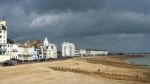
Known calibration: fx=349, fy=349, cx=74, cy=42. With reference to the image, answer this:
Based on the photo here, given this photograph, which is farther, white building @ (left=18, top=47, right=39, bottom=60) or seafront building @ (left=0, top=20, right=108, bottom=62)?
white building @ (left=18, top=47, right=39, bottom=60)

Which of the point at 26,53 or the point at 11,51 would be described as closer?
the point at 11,51

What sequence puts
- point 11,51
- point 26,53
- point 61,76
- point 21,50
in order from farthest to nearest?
point 26,53
point 21,50
point 11,51
point 61,76

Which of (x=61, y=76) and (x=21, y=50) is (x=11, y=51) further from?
(x=61, y=76)

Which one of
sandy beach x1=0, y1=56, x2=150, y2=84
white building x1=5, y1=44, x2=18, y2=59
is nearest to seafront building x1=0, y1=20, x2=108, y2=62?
white building x1=5, y1=44, x2=18, y2=59

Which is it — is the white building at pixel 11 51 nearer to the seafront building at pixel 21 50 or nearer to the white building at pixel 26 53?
the seafront building at pixel 21 50

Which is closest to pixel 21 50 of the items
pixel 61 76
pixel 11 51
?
pixel 11 51

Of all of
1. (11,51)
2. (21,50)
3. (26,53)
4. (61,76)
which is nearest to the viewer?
(61,76)

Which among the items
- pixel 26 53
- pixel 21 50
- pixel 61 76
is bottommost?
pixel 61 76

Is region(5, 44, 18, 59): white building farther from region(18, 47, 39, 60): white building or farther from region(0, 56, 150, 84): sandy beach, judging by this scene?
region(0, 56, 150, 84): sandy beach

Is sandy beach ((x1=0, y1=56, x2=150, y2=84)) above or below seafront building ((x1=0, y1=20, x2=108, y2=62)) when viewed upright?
below

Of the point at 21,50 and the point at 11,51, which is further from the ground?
the point at 21,50

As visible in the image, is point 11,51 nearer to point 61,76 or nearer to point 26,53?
point 26,53

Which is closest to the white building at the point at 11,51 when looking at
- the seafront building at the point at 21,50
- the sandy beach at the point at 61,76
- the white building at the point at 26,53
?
the seafront building at the point at 21,50

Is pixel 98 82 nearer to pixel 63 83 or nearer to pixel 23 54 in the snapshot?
pixel 63 83
